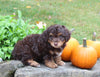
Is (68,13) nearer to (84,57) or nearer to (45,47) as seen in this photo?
(84,57)

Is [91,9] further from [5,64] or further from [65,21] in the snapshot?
[5,64]

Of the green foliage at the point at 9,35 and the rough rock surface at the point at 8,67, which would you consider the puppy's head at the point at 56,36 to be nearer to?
the rough rock surface at the point at 8,67

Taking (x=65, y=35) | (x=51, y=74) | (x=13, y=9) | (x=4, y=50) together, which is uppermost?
(x=13, y=9)

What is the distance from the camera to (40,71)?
3473mm

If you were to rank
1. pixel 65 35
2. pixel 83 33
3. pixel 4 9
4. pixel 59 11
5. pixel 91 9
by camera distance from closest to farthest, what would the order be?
pixel 65 35
pixel 83 33
pixel 4 9
pixel 59 11
pixel 91 9

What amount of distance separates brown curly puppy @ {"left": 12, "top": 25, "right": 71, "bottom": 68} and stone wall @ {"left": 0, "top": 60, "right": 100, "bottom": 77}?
4.3 inches

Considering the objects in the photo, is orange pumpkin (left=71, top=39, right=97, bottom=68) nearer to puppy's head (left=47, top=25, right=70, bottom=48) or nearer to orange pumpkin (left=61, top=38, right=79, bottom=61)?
orange pumpkin (left=61, top=38, right=79, bottom=61)

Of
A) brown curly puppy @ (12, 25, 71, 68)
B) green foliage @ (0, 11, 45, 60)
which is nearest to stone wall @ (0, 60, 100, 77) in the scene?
brown curly puppy @ (12, 25, 71, 68)

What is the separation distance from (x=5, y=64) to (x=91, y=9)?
326 inches

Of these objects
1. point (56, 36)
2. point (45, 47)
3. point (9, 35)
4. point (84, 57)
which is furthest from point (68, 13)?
point (56, 36)

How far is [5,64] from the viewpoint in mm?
3646

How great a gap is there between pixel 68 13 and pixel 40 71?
6.87 metres

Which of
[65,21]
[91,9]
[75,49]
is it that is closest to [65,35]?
[75,49]

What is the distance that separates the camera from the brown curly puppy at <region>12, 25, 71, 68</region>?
3.23 metres
